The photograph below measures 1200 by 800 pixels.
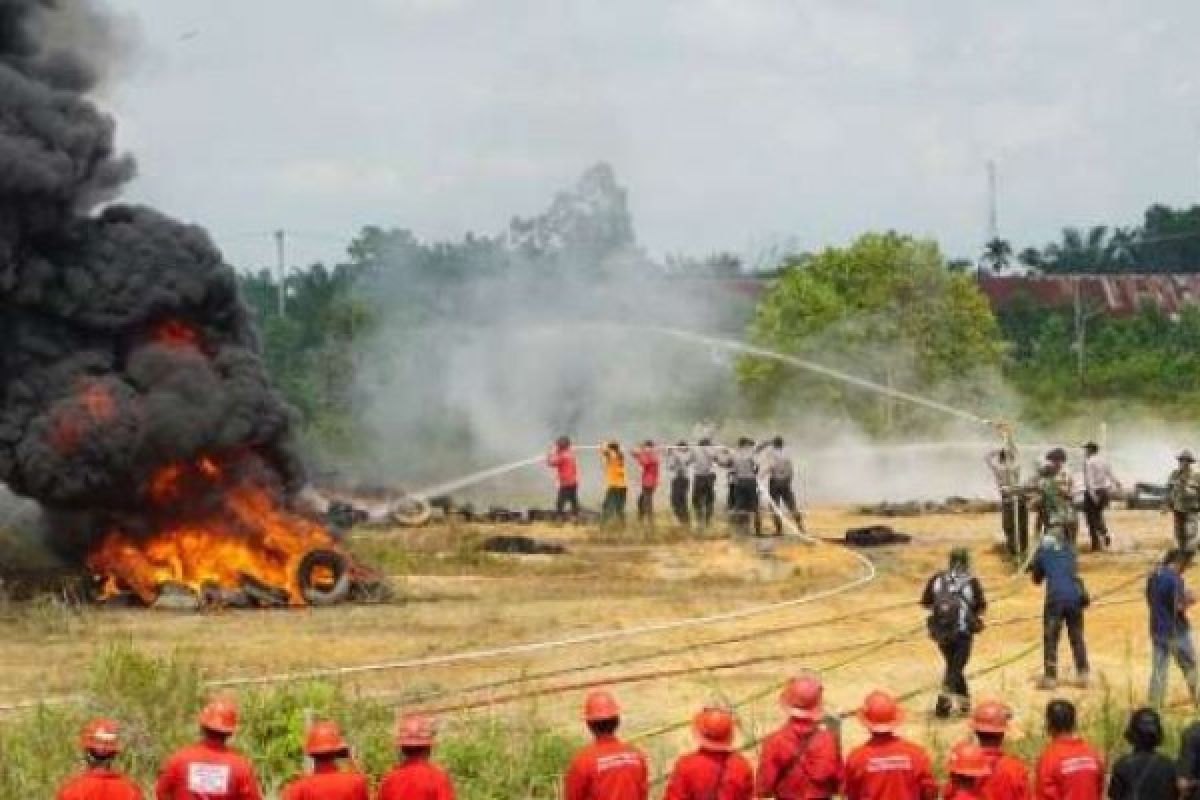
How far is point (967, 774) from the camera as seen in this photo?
9.39 m

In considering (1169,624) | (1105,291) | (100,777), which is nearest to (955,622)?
(1169,624)

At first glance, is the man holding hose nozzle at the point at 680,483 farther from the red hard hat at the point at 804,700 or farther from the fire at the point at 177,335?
the red hard hat at the point at 804,700

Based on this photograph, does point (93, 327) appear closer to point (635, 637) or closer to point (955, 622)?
point (635, 637)

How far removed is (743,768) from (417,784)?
1.71 m

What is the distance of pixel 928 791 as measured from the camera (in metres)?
9.79

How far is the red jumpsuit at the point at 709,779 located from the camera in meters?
9.58

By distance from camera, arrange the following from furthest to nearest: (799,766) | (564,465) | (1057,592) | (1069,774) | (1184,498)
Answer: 1. (564,465)
2. (1184,498)
3. (1057,592)
4. (799,766)
5. (1069,774)

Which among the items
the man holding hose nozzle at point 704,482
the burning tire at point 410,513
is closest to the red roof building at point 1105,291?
the burning tire at point 410,513

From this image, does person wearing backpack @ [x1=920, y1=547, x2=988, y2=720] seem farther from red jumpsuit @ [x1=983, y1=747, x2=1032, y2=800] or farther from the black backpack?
red jumpsuit @ [x1=983, y1=747, x2=1032, y2=800]

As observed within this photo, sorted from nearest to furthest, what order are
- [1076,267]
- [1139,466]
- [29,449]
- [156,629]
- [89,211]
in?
[156,629], [29,449], [89,211], [1139,466], [1076,267]

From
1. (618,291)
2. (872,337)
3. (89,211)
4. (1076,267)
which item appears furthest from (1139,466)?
(1076,267)

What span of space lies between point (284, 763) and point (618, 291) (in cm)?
4532

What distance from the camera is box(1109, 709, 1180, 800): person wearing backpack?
10.1 metres

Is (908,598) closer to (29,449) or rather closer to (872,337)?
(29,449)
